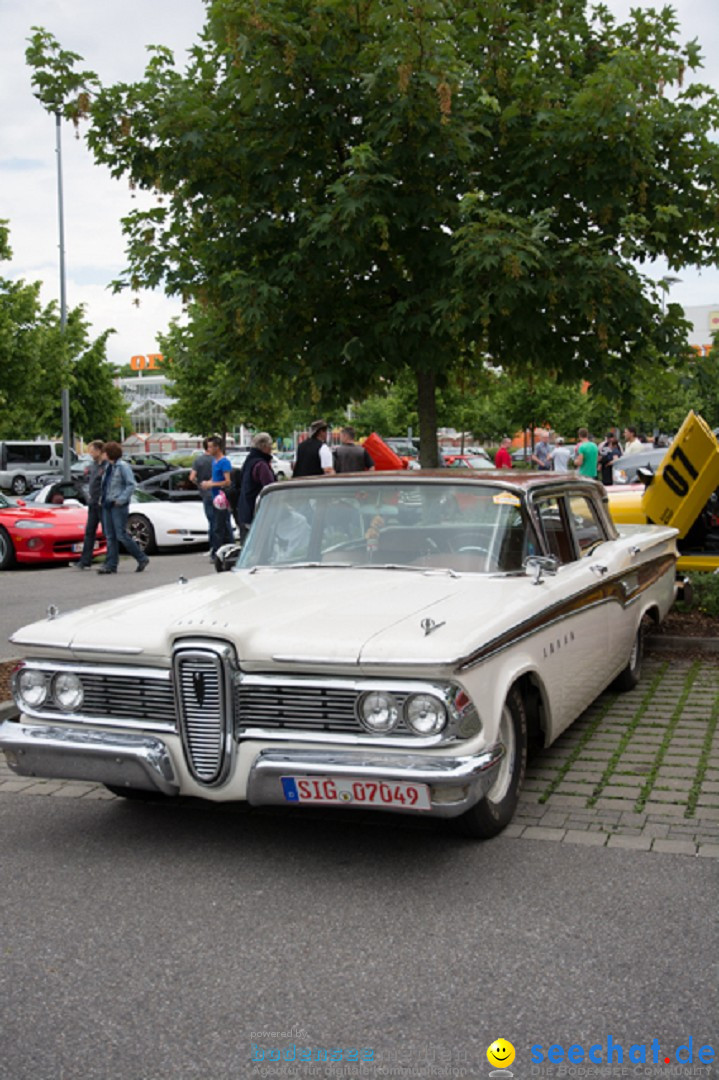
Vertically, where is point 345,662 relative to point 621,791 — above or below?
above

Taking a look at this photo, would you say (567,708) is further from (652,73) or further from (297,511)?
(652,73)

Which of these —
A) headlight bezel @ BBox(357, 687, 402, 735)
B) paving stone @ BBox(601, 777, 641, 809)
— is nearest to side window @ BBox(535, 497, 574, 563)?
paving stone @ BBox(601, 777, 641, 809)

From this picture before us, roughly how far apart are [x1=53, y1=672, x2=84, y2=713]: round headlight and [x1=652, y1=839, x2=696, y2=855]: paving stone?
2.41 m

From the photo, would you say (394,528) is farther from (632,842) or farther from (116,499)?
(116,499)

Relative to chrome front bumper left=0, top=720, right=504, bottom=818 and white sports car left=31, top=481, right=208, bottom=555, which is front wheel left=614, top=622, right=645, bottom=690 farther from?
white sports car left=31, top=481, right=208, bottom=555

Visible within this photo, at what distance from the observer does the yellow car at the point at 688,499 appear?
30.6 ft

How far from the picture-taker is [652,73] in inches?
405

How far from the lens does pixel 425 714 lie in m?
4.15

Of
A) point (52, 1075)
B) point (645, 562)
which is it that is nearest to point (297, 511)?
point (645, 562)

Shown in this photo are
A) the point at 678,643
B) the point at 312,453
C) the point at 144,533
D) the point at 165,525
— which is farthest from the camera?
the point at 144,533

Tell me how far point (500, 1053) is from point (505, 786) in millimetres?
1765

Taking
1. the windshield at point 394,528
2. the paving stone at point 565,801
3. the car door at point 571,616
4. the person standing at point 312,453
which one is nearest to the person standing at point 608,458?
the person standing at point 312,453

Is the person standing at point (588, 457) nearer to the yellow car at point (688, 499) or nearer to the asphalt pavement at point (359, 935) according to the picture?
the yellow car at point (688, 499)

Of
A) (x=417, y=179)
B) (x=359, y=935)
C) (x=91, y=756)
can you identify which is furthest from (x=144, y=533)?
(x=359, y=935)
